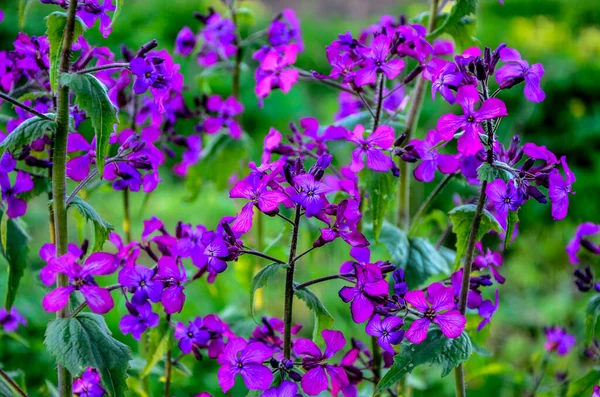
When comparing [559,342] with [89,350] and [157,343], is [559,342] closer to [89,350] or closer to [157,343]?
[157,343]

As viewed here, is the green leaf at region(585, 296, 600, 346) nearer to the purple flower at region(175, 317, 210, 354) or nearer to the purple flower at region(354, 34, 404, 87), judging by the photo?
the purple flower at region(354, 34, 404, 87)

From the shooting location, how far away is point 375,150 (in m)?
1.57

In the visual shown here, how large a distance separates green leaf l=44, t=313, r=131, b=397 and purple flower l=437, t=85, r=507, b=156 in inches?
31.1

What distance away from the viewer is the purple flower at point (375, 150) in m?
1.55

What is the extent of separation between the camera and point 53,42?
4.47 ft

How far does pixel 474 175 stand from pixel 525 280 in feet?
10.6

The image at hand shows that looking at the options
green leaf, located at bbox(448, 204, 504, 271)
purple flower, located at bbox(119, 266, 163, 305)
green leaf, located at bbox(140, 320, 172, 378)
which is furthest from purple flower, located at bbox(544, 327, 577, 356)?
purple flower, located at bbox(119, 266, 163, 305)

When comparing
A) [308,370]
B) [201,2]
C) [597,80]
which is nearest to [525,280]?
[597,80]

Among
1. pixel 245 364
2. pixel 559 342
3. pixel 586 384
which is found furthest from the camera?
pixel 559 342

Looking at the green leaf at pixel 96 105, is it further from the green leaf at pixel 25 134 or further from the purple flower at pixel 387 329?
the purple flower at pixel 387 329

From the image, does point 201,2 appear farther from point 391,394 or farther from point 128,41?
point 391,394

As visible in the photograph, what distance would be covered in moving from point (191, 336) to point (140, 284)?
24 cm

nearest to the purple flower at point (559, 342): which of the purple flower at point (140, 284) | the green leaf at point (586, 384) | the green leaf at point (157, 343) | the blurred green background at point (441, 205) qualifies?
the blurred green background at point (441, 205)

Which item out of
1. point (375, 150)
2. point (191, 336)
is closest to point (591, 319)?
point (375, 150)
